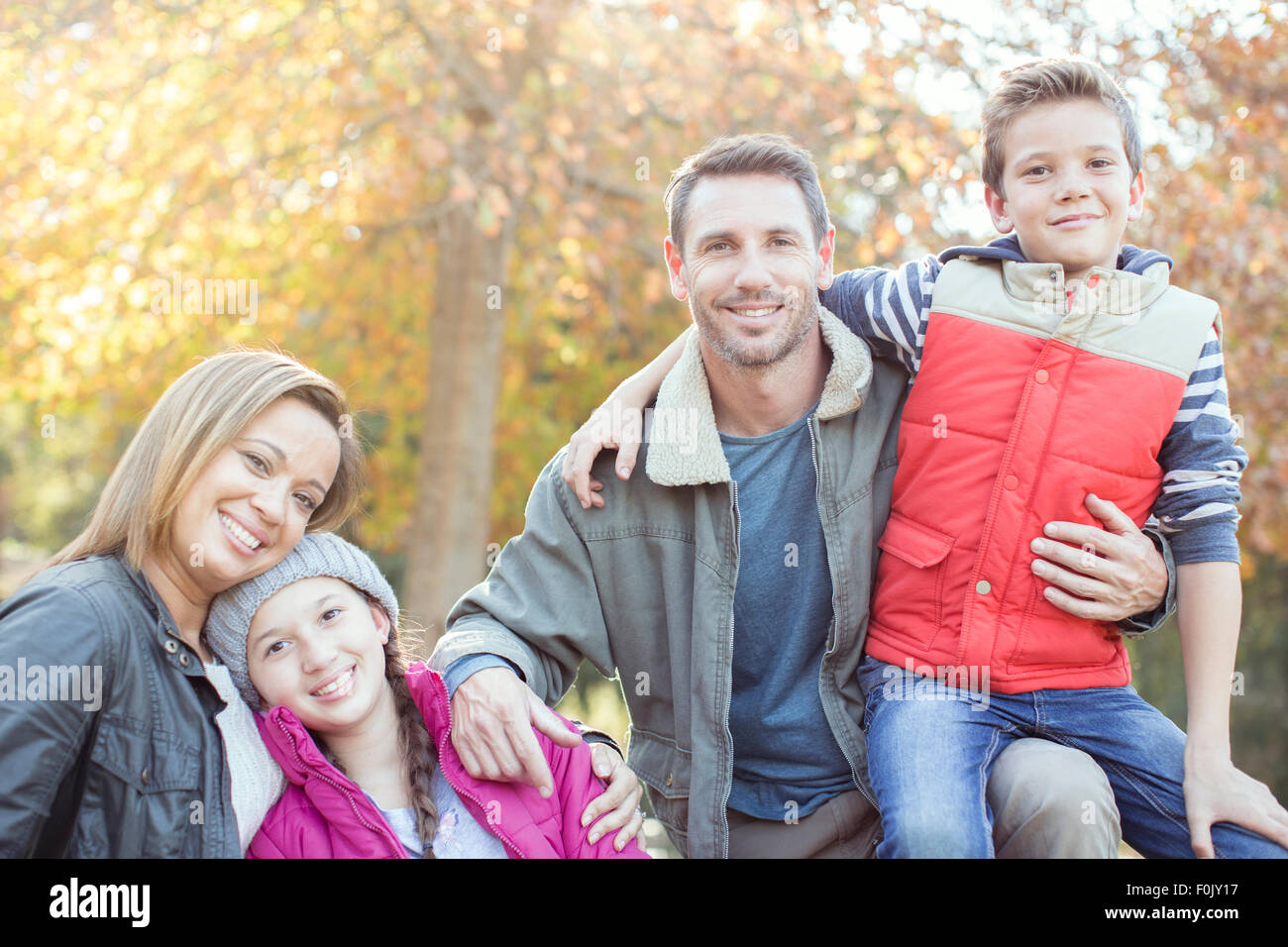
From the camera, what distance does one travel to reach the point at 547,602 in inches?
113

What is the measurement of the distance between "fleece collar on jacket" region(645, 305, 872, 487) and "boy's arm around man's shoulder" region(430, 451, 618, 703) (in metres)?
0.28

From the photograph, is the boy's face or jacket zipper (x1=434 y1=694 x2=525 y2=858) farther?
the boy's face

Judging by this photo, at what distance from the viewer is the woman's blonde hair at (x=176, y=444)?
236 centimetres

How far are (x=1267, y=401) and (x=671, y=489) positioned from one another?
5439 mm

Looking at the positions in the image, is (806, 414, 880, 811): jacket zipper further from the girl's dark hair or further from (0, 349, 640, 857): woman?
the girl's dark hair

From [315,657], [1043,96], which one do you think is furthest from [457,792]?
[1043,96]

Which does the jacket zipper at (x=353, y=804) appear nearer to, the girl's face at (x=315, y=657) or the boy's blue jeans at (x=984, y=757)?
the girl's face at (x=315, y=657)

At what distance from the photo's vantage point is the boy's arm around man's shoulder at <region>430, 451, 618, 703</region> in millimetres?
2814

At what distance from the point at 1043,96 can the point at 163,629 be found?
7.60 feet

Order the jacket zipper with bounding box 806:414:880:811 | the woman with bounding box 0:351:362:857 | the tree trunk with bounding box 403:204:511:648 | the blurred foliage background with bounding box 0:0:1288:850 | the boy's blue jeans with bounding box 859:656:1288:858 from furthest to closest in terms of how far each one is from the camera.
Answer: the tree trunk with bounding box 403:204:511:648 → the blurred foliage background with bounding box 0:0:1288:850 → the jacket zipper with bounding box 806:414:880:811 → the boy's blue jeans with bounding box 859:656:1288:858 → the woman with bounding box 0:351:362:857

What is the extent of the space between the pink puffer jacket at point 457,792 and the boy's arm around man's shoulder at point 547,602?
25cm

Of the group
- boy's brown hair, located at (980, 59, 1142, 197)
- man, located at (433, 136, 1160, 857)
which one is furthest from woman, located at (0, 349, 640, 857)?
boy's brown hair, located at (980, 59, 1142, 197)
